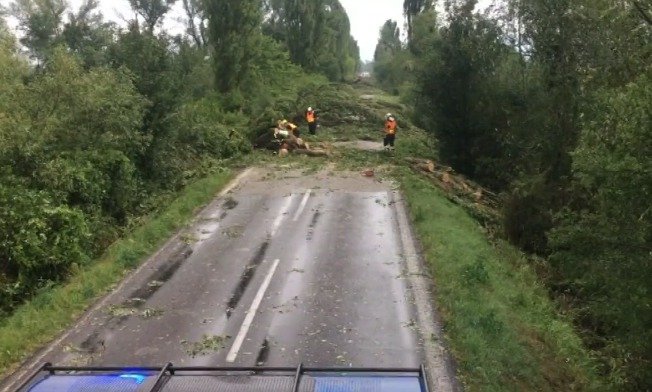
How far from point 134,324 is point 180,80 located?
43.5ft

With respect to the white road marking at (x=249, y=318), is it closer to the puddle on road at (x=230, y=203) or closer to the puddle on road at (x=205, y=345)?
the puddle on road at (x=205, y=345)

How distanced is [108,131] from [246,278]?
25.6 ft

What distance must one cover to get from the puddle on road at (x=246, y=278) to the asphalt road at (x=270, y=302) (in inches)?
1.7

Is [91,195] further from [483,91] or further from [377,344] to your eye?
[483,91]

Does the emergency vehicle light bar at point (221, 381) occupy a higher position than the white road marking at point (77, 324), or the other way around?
the emergency vehicle light bar at point (221, 381)

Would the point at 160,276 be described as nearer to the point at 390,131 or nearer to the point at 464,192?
the point at 464,192

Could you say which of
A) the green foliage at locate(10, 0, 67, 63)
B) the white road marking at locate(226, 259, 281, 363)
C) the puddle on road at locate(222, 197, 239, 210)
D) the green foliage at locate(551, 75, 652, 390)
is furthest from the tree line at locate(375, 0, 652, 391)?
the green foliage at locate(10, 0, 67, 63)

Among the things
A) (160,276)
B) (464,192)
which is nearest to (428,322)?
(160,276)

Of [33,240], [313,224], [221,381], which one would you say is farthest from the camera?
[313,224]

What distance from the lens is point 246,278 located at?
1368 centimetres

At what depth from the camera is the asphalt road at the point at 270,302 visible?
10.1m

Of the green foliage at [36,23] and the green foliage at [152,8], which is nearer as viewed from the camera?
the green foliage at [36,23]

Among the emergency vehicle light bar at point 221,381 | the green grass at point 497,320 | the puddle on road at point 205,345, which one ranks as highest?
the emergency vehicle light bar at point 221,381

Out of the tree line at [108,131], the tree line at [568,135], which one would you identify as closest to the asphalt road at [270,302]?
the tree line at [108,131]
